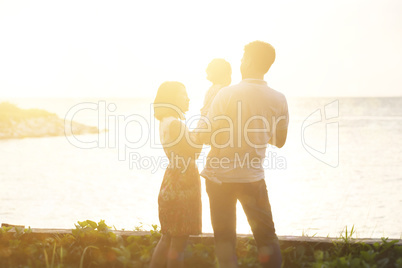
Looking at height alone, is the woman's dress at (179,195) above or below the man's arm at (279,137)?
below

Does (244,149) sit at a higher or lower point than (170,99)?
lower

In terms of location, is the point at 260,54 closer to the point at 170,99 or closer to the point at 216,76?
the point at 216,76

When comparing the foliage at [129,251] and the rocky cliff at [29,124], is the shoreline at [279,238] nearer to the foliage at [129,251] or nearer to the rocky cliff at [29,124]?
the foliage at [129,251]

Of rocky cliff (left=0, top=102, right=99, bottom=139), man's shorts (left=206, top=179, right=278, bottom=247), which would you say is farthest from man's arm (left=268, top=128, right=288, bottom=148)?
rocky cliff (left=0, top=102, right=99, bottom=139)

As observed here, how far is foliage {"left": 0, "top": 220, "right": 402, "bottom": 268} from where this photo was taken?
3.85 m

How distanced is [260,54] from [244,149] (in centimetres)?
69

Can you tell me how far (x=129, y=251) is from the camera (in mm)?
3910

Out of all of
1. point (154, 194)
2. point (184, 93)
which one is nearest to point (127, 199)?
point (154, 194)

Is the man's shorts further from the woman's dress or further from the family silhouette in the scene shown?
the woman's dress

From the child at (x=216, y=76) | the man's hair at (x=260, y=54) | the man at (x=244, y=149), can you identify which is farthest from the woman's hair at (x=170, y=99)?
the man's hair at (x=260, y=54)

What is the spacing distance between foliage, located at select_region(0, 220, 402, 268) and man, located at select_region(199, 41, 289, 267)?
2.35 feet

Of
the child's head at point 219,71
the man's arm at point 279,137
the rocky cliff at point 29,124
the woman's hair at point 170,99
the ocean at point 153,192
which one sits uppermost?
the rocky cliff at point 29,124

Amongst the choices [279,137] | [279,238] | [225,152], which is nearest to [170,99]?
[225,152]

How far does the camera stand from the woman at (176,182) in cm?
337
